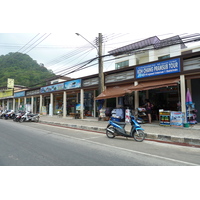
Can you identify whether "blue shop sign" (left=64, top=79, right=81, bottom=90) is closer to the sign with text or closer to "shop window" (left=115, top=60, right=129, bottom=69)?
the sign with text

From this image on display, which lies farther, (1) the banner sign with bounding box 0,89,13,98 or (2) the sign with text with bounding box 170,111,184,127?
(1) the banner sign with bounding box 0,89,13,98

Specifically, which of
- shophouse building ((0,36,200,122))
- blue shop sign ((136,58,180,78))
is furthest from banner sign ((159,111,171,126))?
blue shop sign ((136,58,180,78))

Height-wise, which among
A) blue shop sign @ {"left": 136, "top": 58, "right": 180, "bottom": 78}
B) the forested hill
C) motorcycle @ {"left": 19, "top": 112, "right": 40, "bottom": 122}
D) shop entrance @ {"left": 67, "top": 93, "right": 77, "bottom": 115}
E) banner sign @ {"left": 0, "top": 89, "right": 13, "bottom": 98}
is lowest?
motorcycle @ {"left": 19, "top": 112, "right": 40, "bottom": 122}

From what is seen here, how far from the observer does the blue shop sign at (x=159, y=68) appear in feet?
32.8

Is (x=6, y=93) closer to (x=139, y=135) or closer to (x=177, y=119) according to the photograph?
(x=139, y=135)

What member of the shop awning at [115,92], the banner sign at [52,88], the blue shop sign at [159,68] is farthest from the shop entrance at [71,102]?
the blue shop sign at [159,68]

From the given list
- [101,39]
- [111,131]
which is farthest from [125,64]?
[111,131]

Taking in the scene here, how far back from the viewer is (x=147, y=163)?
405cm

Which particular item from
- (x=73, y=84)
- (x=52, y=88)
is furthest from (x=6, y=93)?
(x=73, y=84)

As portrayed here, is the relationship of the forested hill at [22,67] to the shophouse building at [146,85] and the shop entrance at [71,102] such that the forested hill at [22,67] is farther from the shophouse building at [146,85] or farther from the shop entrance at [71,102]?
the shop entrance at [71,102]

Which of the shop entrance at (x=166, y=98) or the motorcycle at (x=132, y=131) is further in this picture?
the shop entrance at (x=166, y=98)

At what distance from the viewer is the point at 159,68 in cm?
1073

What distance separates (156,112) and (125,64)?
1703cm

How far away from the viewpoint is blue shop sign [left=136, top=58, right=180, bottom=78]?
10.0 m
